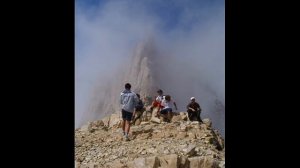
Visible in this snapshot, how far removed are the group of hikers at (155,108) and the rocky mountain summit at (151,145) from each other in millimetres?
205

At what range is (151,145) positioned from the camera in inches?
582

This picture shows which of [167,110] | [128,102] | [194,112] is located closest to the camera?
[128,102]

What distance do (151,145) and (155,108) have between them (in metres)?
1.50

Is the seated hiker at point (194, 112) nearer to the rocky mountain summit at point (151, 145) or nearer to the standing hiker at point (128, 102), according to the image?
the rocky mountain summit at point (151, 145)

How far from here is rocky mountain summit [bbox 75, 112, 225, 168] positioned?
44.0 feet

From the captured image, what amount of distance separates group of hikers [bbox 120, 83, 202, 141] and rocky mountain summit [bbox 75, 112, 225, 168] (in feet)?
0.67

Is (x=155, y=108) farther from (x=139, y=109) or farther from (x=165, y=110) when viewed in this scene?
(x=139, y=109)

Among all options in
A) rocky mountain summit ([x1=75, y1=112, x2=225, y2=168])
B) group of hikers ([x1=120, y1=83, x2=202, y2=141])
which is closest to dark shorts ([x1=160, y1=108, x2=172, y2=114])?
group of hikers ([x1=120, y1=83, x2=202, y2=141])

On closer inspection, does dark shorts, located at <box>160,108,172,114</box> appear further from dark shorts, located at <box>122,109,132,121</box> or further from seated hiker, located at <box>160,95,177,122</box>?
dark shorts, located at <box>122,109,132,121</box>

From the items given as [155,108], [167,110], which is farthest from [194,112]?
[155,108]
